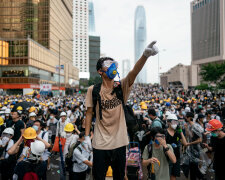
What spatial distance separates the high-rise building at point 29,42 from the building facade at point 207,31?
67646 mm

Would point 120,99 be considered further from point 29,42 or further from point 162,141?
point 29,42

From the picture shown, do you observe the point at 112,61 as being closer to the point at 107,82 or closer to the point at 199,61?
the point at 107,82

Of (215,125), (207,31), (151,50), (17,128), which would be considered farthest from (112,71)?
(207,31)

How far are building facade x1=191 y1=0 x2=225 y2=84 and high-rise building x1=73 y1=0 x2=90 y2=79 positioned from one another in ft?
248

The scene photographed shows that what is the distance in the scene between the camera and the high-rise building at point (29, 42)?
49.5 meters

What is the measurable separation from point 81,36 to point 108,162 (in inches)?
6217

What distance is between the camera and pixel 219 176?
3934mm

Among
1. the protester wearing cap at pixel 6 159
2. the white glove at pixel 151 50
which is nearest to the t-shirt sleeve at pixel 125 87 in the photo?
the white glove at pixel 151 50

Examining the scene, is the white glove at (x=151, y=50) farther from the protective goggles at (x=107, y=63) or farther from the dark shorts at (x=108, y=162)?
the dark shorts at (x=108, y=162)

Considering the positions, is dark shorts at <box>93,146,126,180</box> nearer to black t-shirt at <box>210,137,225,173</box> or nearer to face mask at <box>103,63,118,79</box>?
face mask at <box>103,63,118,79</box>

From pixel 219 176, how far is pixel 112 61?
342cm

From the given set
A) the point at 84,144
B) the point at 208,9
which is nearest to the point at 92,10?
the point at 208,9

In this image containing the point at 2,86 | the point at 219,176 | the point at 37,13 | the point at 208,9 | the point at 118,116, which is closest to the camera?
the point at 118,116

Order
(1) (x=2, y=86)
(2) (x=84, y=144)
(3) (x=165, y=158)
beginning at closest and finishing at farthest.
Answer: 1. (3) (x=165, y=158)
2. (2) (x=84, y=144)
3. (1) (x=2, y=86)
